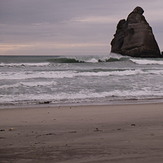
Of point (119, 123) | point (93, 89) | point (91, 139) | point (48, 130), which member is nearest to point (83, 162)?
point (91, 139)

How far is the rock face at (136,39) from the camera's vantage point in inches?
1999

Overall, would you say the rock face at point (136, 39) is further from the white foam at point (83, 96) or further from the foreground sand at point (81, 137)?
the foreground sand at point (81, 137)

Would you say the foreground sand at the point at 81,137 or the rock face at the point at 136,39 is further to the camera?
the rock face at the point at 136,39

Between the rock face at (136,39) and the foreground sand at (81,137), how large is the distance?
44582 mm

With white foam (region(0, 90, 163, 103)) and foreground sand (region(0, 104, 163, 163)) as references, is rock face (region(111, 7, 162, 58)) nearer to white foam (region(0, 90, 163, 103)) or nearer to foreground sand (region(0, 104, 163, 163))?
white foam (region(0, 90, 163, 103))

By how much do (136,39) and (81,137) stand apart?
49.0m

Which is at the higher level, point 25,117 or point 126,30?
point 126,30

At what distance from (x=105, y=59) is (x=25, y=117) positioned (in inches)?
1234

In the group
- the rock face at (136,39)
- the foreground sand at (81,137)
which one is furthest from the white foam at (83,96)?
the rock face at (136,39)

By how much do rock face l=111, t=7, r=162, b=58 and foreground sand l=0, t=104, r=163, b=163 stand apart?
44.6m

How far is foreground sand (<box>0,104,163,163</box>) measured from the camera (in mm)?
3637

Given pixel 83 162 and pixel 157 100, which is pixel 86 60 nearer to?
pixel 157 100

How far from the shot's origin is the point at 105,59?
37562 millimetres

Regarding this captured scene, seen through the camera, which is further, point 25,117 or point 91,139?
point 25,117
